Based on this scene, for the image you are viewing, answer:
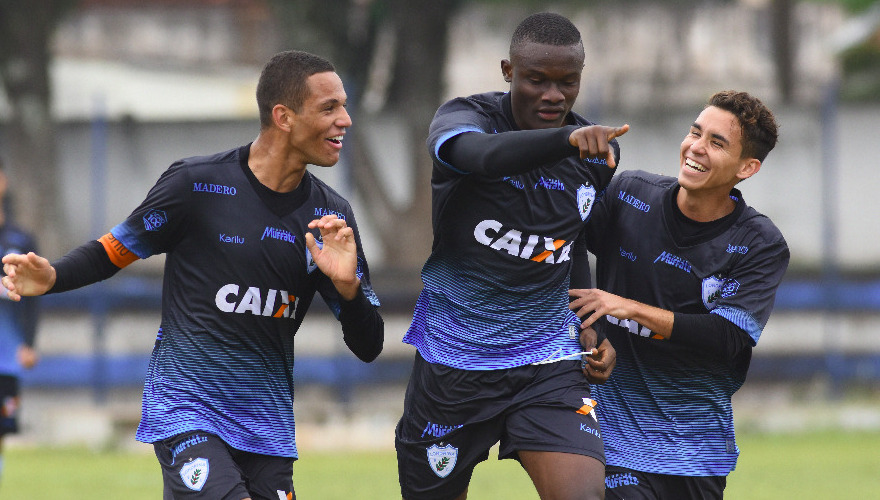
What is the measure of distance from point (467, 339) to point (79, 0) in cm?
1237

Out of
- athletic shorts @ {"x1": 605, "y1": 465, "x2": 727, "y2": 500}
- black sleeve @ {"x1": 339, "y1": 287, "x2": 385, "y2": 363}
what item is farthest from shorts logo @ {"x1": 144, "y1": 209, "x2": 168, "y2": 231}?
athletic shorts @ {"x1": 605, "y1": 465, "x2": 727, "y2": 500}

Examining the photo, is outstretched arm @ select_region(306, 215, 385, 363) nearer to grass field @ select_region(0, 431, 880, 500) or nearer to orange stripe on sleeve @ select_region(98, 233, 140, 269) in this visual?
orange stripe on sleeve @ select_region(98, 233, 140, 269)

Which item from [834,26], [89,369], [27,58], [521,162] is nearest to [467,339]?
[521,162]

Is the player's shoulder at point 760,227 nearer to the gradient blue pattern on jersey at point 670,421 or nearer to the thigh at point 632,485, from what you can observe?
the gradient blue pattern on jersey at point 670,421

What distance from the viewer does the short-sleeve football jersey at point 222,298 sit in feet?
18.2

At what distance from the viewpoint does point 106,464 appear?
1235 cm

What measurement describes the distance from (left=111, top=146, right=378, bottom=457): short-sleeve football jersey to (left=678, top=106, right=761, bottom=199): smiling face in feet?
5.12

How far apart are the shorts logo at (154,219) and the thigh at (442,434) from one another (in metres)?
1.23

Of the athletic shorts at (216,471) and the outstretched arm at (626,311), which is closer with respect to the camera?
the athletic shorts at (216,471)

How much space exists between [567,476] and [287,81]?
1.93 meters

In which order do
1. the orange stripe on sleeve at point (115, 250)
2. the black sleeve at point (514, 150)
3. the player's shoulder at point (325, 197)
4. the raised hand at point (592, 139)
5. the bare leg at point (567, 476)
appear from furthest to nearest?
the player's shoulder at point (325, 197), the orange stripe on sleeve at point (115, 250), the bare leg at point (567, 476), the black sleeve at point (514, 150), the raised hand at point (592, 139)

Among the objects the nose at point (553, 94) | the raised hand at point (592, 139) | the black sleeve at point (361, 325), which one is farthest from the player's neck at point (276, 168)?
the raised hand at point (592, 139)

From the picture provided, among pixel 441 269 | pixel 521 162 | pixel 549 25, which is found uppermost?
pixel 549 25

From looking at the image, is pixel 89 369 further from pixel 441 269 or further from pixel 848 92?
pixel 848 92
